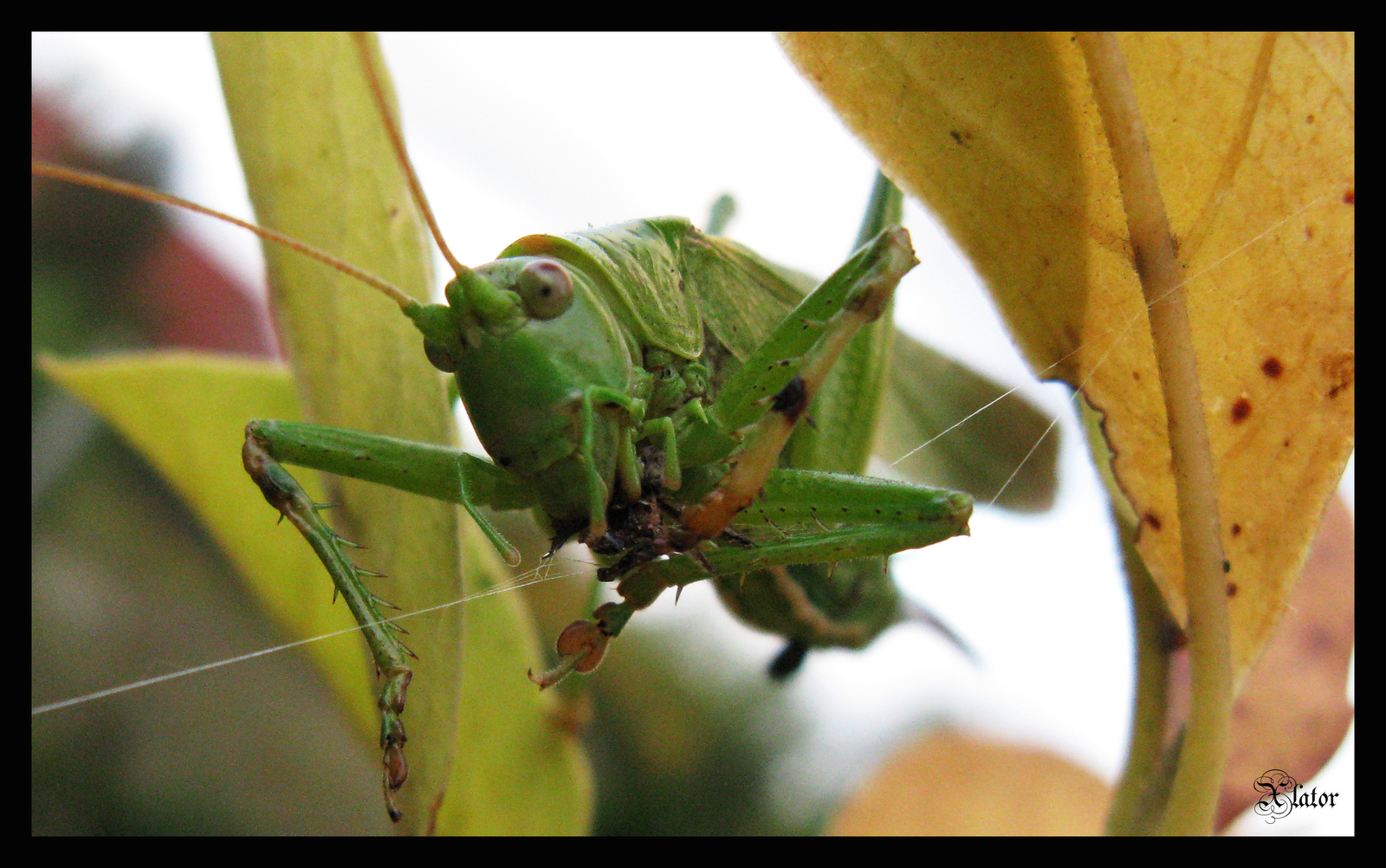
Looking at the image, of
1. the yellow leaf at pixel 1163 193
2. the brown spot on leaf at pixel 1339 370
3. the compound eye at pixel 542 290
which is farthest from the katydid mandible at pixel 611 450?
the brown spot on leaf at pixel 1339 370

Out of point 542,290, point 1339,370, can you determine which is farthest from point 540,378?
point 1339,370

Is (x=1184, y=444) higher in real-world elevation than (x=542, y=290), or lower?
higher

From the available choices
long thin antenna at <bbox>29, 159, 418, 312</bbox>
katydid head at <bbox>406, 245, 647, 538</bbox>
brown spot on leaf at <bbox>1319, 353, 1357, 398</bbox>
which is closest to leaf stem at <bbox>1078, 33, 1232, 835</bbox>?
brown spot on leaf at <bbox>1319, 353, 1357, 398</bbox>

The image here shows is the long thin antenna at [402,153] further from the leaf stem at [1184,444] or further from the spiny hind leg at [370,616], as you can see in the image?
the leaf stem at [1184,444]

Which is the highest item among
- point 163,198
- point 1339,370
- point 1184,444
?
point 1339,370

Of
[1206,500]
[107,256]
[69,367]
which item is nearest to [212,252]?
[107,256]

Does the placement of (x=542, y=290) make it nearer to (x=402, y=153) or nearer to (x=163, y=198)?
(x=402, y=153)

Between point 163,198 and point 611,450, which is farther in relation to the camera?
point 611,450

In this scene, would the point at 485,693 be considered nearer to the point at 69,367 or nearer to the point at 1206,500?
the point at 69,367
